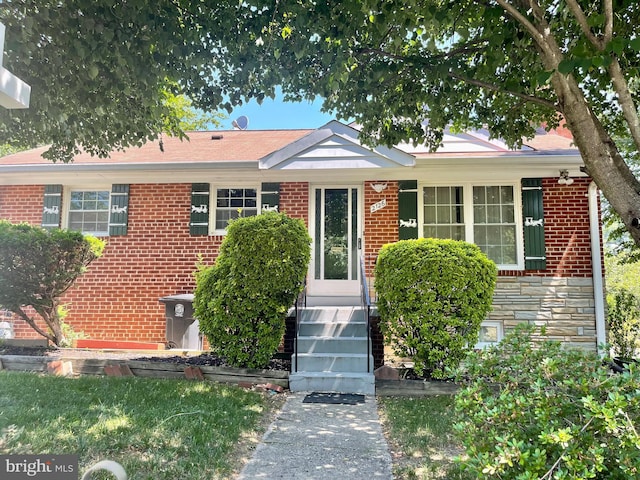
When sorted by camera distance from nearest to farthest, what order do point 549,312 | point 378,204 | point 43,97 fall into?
point 43,97 < point 549,312 < point 378,204

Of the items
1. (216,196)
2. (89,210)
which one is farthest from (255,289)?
(89,210)

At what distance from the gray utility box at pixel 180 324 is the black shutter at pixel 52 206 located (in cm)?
291

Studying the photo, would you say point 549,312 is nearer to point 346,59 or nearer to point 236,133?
point 346,59

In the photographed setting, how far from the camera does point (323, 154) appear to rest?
773 cm

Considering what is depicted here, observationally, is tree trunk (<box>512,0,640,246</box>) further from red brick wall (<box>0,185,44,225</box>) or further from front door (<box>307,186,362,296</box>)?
red brick wall (<box>0,185,44,225</box>)

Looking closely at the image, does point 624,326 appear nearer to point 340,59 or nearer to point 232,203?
point 340,59

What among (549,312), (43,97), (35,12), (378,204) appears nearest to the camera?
(35,12)

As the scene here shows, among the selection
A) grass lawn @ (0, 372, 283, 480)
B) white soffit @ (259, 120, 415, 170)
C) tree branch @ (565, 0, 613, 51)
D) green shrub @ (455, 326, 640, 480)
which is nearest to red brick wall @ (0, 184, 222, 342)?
white soffit @ (259, 120, 415, 170)

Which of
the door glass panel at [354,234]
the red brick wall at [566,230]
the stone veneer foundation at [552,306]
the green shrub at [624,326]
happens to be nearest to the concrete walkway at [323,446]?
the door glass panel at [354,234]

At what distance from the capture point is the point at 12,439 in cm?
322

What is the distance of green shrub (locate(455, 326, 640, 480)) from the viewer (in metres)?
1.90

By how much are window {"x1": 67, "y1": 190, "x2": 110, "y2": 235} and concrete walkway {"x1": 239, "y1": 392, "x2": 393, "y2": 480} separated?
608 cm

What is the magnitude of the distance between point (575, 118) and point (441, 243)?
2.67 meters

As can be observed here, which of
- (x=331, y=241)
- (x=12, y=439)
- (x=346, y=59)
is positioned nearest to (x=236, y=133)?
(x=331, y=241)
